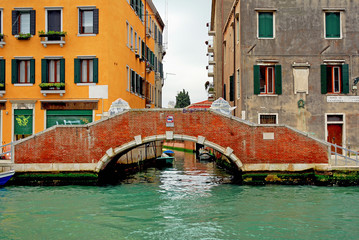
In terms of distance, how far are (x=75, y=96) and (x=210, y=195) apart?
8746mm

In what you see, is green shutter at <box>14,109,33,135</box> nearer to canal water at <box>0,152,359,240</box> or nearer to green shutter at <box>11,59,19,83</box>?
green shutter at <box>11,59,19,83</box>

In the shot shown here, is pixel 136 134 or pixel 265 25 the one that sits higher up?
pixel 265 25

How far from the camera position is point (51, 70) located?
824 inches

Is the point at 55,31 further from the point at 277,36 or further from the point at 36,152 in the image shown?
the point at 277,36

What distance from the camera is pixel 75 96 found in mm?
20594

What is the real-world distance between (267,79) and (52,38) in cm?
1028

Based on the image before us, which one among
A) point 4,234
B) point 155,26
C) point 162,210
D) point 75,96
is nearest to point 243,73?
point 75,96

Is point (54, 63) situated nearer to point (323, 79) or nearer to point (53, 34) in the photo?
point (53, 34)

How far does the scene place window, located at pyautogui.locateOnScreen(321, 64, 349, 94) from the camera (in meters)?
19.6

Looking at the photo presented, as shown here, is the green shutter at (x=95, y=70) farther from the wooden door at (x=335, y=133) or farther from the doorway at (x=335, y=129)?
the wooden door at (x=335, y=133)

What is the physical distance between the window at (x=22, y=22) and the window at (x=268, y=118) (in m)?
11.5

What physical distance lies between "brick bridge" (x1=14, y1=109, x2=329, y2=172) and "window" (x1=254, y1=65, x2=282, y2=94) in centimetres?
327

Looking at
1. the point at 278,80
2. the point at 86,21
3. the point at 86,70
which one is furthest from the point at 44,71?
the point at 278,80

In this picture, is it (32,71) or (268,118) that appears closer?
(268,118)
